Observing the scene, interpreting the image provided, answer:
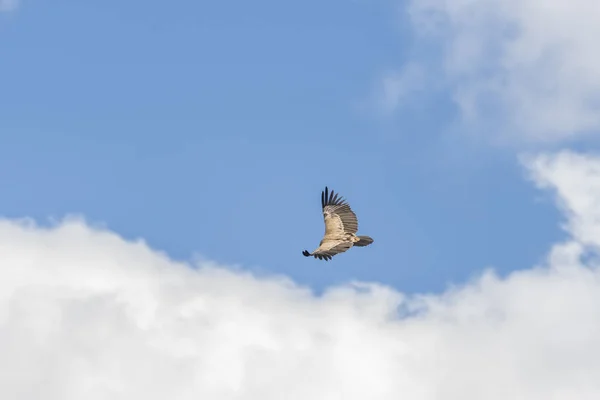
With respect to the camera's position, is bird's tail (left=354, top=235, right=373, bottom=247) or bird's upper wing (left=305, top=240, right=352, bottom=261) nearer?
bird's upper wing (left=305, top=240, right=352, bottom=261)

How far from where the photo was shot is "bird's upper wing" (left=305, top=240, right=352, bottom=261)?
85500mm

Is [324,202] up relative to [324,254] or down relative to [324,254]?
up

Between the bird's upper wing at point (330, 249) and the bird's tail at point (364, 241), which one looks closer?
the bird's upper wing at point (330, 249)

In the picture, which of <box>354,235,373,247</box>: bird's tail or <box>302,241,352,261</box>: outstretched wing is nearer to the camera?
<box>302,241,352,261</box>: outstretched wing

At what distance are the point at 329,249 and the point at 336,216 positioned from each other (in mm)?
5768

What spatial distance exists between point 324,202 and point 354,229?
4900 millimetres

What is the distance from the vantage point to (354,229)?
9050cm

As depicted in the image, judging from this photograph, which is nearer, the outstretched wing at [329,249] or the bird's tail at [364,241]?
the outstretched wing at [329,249]

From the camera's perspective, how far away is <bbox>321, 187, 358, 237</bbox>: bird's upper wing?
9031cm

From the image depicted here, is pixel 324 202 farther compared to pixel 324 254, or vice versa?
pixel 324 202

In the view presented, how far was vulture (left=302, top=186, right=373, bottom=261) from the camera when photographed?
284ft

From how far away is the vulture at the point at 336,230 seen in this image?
86.7 metres

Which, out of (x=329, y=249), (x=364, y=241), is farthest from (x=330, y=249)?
(x=364, y=241)

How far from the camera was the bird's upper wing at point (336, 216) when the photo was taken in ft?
296
